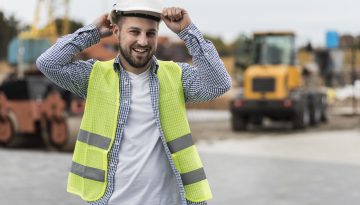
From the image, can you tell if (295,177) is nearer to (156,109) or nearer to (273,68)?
(156,109)

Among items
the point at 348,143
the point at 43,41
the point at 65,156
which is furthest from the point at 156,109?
the point at 43,41

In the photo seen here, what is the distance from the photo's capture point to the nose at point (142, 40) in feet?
10.0

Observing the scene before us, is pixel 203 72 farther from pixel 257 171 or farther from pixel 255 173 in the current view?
pixel 257 171

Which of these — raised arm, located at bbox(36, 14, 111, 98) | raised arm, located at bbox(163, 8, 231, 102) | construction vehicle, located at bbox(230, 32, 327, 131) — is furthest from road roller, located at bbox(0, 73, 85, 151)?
raised arm, located at bbox(163, 8, 231, 102)

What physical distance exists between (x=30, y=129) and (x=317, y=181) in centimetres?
755

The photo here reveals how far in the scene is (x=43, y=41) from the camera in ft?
101

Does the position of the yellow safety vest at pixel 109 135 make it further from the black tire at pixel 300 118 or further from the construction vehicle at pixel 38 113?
the black tire at pixel 300 118

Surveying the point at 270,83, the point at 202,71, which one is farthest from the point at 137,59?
the point at 270,83

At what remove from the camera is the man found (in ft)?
10.2

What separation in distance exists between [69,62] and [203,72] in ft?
1.77

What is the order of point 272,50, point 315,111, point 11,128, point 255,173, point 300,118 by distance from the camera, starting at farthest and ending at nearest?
point 315,111
point 272,50
point 300,118
point 11,128
point 255,173

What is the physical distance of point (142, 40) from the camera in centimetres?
306

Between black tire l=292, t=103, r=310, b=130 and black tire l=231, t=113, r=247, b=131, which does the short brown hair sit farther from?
black tire l=231, t=113, r=247, b=131

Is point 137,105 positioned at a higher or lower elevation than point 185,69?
lower
